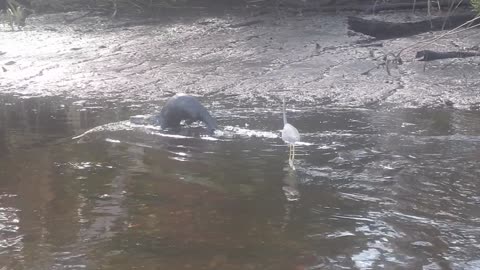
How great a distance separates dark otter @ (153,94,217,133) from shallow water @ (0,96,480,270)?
11 cm

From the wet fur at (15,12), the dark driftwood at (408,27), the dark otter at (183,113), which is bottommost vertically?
the dark otter at (183,113)

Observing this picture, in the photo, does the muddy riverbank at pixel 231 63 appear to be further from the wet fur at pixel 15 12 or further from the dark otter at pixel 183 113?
the dark otter at pixel 183 113

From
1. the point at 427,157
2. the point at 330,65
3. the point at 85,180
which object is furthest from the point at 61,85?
the point at 427,157

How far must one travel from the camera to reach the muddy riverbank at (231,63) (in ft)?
24.5

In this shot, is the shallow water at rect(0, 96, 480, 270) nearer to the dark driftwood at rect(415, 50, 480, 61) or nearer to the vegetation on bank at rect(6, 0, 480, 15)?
the dark driftwood at rect(415, 50, 480, 61)

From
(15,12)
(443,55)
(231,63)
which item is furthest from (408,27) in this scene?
(15,12)

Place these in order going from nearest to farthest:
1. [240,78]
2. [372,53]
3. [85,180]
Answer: [85,180] < [240,78] < [372,53]

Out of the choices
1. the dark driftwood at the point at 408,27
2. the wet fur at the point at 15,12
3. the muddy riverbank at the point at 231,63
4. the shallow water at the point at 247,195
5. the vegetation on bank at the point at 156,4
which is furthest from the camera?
the wet fur at the point at 15,12

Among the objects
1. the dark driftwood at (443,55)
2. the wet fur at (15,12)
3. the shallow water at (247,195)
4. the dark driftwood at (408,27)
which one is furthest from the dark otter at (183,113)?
the wet fur at (15,12)

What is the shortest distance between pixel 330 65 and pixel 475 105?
2225mm

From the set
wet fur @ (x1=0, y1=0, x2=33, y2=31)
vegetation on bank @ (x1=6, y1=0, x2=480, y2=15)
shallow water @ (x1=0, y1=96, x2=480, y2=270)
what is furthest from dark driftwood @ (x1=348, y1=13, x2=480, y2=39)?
wet fur @ (x1=0, y1=0, x2=33, y2=31)

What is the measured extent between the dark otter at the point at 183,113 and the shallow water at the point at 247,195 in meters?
0.11

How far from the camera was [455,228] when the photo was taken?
3.62 metres

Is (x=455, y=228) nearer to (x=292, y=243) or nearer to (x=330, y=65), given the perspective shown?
(x=292, y=243)
